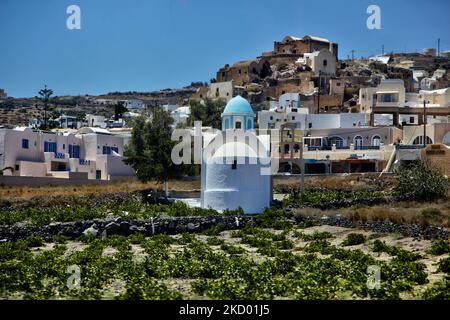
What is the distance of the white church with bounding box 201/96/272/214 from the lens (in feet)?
112

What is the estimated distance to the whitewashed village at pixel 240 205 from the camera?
Result: 16.3m

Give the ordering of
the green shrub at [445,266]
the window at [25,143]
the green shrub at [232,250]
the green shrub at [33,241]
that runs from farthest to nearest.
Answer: the window at [25,143] < the green shrub at [33,241] < the green shrub at [232,250] < the green shrub at [445,266]

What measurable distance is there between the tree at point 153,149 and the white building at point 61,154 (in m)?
4.78

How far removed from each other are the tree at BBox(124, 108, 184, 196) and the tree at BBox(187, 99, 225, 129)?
18629 millimetres

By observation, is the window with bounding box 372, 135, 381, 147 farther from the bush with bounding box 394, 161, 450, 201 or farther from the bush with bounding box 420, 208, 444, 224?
the bush with bounding box 420, 208, 444, 224

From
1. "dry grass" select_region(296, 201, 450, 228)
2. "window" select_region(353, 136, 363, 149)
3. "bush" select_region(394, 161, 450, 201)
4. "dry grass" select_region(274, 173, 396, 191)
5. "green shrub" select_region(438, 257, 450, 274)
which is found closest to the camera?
"green shrub" select_region(438, 257, 450, 274)

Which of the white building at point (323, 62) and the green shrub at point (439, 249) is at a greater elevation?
the white building at point (323, 62)

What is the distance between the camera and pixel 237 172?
34375 millimetres

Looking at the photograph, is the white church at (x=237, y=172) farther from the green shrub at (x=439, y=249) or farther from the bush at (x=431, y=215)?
the green shrub at (x=439, y=249)

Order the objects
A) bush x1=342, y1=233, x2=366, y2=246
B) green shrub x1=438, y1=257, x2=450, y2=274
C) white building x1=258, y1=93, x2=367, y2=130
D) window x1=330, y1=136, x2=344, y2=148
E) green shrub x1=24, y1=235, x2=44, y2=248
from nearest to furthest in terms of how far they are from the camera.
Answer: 1. green shrub x1=438, y1=257, x2=450, y2=274
2. bush x1=342, y1=233, x2=366, y2=246
3. green shrub x1=24, y1=235, x2=44, y2=248
4. window x1=330, y1=136, x2=344, y2=148
5. white building x1=258, y1=93, x2=367, y2=130

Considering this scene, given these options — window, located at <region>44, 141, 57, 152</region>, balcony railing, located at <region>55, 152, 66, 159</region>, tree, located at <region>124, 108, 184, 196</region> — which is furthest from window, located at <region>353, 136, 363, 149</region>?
window, located at <region>44, 141, 57, 152</region>

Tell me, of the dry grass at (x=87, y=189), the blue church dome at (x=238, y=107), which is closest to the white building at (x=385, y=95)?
the dry grass at (x=87, y=189)

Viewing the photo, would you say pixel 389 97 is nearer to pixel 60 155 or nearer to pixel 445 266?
pixel 60 155

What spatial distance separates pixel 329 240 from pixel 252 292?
35.7 feet
